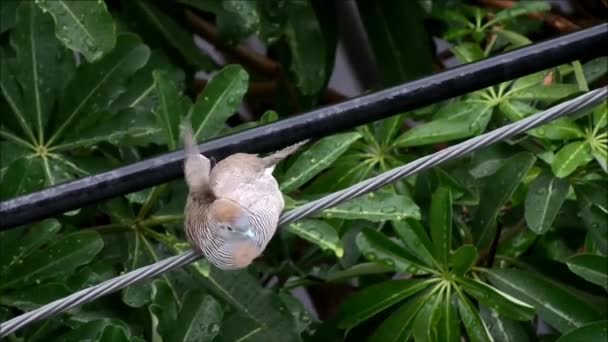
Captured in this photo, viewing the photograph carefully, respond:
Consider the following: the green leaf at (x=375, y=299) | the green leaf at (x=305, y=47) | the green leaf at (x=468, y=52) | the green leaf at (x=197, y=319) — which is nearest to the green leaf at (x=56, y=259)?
the green leaf at (x=197, y=319)

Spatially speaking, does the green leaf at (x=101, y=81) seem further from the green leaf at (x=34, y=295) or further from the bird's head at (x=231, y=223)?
the bird's head at (x=231, y=223)

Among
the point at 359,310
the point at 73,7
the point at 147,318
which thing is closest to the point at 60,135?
the point at 73,7

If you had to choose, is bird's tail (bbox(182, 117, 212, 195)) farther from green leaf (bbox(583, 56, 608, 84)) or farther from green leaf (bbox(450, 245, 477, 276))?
green leaf (bbox(583, 56, 608, 84))

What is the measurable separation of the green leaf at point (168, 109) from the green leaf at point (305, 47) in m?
0.44

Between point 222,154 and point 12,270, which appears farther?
point 12,270

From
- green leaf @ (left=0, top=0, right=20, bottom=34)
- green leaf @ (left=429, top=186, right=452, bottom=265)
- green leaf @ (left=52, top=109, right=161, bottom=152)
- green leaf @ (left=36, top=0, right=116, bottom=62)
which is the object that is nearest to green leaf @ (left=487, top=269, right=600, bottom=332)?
green leaf @ (left=429, top=186, right=452, bottom=265)

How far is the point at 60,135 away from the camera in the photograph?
1503 millimetres

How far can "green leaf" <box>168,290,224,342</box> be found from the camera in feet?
4.36

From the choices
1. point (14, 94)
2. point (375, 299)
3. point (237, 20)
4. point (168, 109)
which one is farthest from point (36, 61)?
point (375, 299)

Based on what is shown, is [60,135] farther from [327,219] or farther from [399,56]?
[399,56]

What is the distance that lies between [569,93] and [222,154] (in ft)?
2.57

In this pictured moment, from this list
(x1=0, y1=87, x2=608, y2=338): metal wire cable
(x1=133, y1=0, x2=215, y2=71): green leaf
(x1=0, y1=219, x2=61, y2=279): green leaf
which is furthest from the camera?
(x1=133, y1=0, x2=215, y2=71): green leaf

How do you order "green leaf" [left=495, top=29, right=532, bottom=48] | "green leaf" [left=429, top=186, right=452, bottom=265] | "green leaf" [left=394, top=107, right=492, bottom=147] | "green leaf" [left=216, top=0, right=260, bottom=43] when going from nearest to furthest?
"green leaf" [left=429, top=186, right=452, bottom=265] → "green leaf" [left=394, top=107, right=492, bottom=147] → "green leaf" [left=216, top=0, right=260, bottom=43] → "green leaf" [left=495, top=29, right=532, bottom=48]

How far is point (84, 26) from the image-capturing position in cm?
151
